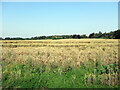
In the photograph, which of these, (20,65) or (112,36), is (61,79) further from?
(112,36)

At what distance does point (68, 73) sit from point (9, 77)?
302 centimetres

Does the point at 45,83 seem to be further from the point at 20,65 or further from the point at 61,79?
the point at 20,65

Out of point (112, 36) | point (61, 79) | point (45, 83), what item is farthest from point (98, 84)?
point (112, 36)

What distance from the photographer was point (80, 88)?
8281mm

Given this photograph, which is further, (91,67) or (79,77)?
(91,67)

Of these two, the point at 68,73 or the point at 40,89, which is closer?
the point at 40,89

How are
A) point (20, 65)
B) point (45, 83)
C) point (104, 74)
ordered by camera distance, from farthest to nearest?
point (20, 65)
point (104, 74)
point (45, 83)

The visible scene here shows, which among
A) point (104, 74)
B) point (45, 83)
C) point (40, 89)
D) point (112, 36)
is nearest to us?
point (40, 89)

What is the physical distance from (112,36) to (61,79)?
205ft

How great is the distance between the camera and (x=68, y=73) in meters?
10.0

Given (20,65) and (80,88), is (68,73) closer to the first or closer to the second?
(80,88)

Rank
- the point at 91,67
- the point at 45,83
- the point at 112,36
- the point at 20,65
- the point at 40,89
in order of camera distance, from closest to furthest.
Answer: the point at 40,89 < the point at 45,83 < the point at 91,67 < the point at 20,65 < the point at 112,36

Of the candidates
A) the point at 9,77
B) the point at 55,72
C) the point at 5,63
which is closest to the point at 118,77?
the point at 55,72

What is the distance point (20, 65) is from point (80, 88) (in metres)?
4.83
